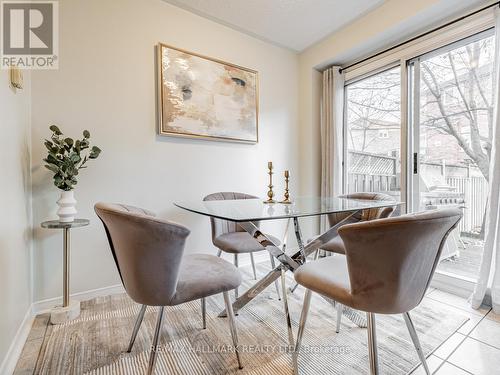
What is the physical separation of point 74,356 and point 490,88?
347 cm

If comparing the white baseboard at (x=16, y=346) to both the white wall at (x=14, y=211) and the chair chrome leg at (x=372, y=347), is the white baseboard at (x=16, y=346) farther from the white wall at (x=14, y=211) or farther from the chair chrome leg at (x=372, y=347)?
the chair chrome leg at (x=372, y=347)

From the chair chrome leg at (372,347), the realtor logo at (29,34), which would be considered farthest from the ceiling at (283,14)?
the chair chrome leg at (372,347)

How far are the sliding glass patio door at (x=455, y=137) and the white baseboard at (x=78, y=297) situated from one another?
293cm

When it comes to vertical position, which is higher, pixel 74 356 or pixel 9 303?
pixel 9 303

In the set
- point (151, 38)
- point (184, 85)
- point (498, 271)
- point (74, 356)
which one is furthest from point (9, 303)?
point (498, 271)

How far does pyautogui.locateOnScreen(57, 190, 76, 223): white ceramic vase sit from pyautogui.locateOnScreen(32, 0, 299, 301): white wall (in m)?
0.27

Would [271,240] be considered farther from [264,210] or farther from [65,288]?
[65,288]

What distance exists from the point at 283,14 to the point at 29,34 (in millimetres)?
2141

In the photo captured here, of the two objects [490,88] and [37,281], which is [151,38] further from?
[490,88]

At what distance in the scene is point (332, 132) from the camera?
3025mm

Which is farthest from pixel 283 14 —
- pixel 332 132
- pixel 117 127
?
pixel 117 127

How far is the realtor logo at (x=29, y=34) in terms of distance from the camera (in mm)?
1422

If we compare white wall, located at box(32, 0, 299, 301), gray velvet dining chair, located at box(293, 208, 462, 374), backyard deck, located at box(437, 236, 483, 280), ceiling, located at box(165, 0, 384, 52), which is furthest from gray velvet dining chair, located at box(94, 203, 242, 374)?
backyard deck, located at box(437, 236, 483, 280)

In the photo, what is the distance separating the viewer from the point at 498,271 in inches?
70.4
